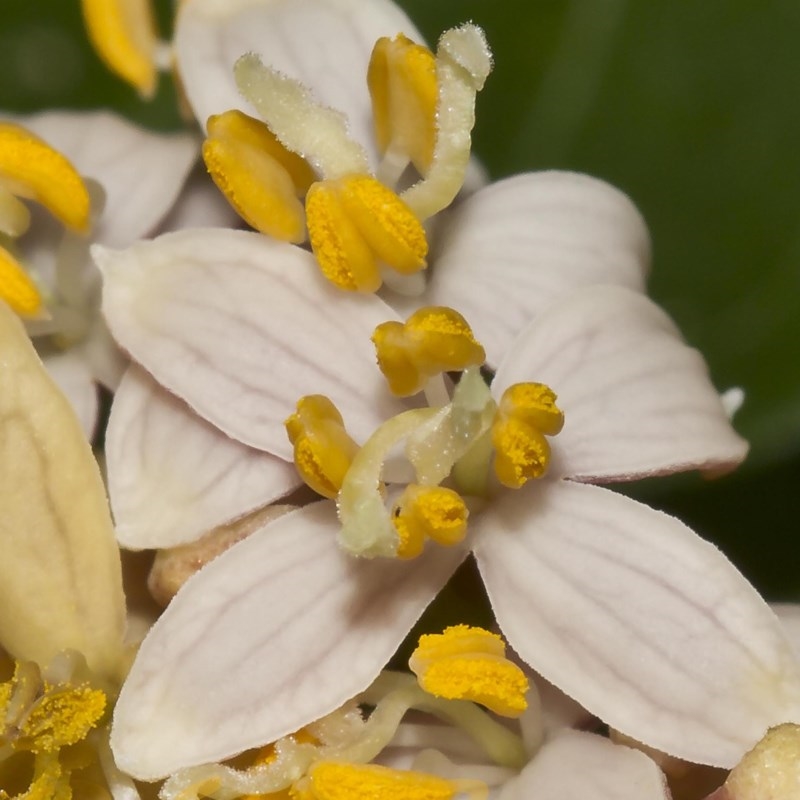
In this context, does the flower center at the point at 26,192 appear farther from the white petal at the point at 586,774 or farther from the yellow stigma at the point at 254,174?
the white petal at the point at 586,774

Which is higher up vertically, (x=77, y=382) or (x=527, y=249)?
(x=527, y=249)

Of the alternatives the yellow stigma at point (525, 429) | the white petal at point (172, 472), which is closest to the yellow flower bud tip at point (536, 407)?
the yellow stigma at point (525, 429)

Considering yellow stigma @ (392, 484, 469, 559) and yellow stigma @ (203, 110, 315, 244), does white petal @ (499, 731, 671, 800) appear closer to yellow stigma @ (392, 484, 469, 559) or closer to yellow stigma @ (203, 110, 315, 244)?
yellow stigma @ (392, 484, 469, 559)

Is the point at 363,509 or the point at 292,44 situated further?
the point at 292,44

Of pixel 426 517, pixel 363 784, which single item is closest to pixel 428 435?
pixel 426 517

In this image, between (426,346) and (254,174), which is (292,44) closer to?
(254,174)

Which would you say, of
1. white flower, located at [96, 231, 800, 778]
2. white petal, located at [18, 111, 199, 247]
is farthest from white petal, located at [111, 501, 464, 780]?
white petal, located at [18, 111, 199, 247]
